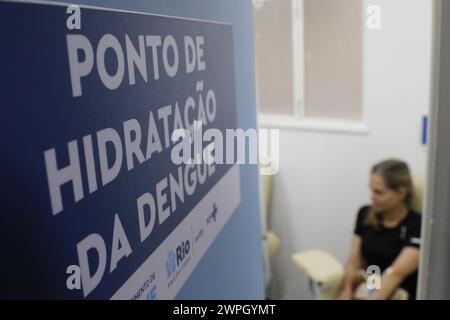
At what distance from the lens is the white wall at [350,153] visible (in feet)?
7.07

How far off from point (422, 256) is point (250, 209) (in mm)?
497

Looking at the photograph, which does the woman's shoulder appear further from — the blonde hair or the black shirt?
the blonde hair

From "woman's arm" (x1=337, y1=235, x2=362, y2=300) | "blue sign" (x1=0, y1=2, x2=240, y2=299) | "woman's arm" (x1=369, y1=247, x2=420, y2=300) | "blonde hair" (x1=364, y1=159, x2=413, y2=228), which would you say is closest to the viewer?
"blue sign" (x1=0, y1=2, x2=240, y2=299)

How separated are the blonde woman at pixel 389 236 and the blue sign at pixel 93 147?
138cm

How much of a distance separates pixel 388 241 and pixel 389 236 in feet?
0.08

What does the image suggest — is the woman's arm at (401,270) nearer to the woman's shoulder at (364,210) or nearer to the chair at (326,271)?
the chair at (326,271)

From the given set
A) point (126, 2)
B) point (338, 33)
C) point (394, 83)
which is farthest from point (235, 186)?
point (394, 83)

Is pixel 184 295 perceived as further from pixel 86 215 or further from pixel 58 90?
pixel 58 90

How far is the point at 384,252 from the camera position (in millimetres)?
2135

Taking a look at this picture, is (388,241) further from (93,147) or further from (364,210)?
(93,147)

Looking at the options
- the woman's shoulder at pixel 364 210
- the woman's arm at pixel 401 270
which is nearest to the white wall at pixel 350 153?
the woman's shoulder at pixel 364 210

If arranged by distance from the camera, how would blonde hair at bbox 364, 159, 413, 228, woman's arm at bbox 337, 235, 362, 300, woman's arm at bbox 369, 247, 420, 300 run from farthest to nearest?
woman's arm at bbox 337, 235, 362, 300
blonde hair at bbox 364, 159, 413, 228
woman's arm at bbox 369, 247, 420, 300

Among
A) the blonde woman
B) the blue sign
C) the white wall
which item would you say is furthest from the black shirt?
the blue sign

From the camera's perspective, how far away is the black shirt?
202 centimetres
